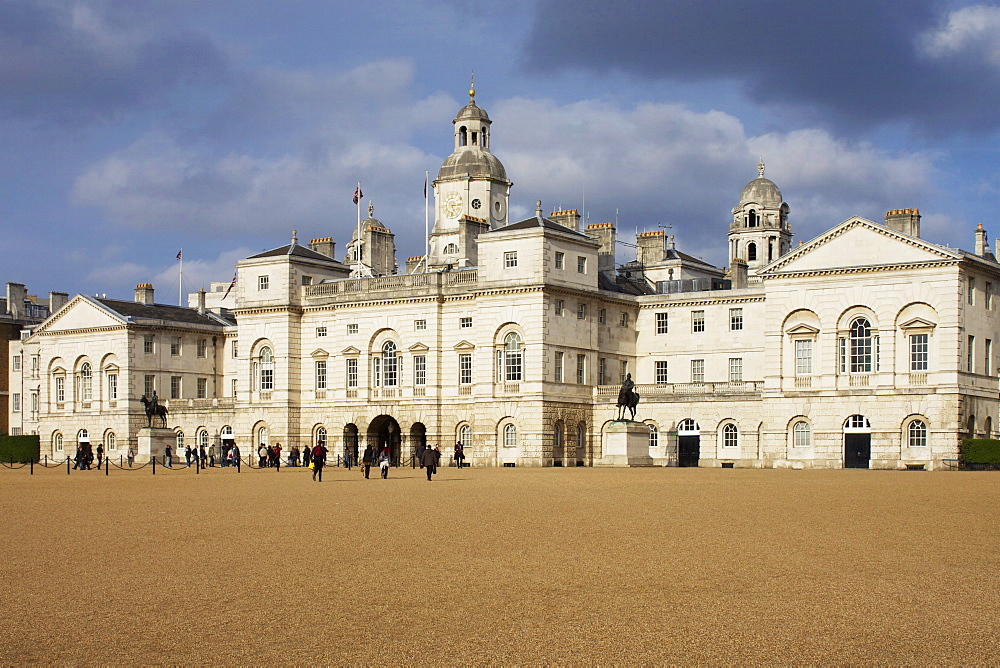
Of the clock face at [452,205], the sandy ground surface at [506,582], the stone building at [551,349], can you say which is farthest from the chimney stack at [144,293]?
the sandy ground surface at [506,582]

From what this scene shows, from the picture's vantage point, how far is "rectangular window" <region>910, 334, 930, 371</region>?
59781 mm

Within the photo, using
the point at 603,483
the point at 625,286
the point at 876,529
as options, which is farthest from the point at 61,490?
the point at 625,286

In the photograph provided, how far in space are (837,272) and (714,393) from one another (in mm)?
8603

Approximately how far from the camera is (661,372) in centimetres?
7362

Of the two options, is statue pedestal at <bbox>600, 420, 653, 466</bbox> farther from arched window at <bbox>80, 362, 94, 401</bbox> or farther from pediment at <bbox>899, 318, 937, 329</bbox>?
arched window at <bbox>80, 362, 94, 401</bbox>

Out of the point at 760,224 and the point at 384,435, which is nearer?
the point at 384,435

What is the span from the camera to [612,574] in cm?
1938

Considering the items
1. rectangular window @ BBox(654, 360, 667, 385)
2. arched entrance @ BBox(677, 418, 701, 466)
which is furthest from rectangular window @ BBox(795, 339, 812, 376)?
rectangular window @ BBox(654, 360, 667, 385)

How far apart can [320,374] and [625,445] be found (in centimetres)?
2314

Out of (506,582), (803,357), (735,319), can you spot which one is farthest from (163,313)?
(506,582)

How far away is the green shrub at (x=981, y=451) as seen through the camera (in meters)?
57.3

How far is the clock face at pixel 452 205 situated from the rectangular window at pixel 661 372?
20.8 metres

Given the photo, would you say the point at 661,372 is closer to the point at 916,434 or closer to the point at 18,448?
the point at 916,434

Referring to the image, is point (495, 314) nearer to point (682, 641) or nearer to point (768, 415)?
point (768, 415)
